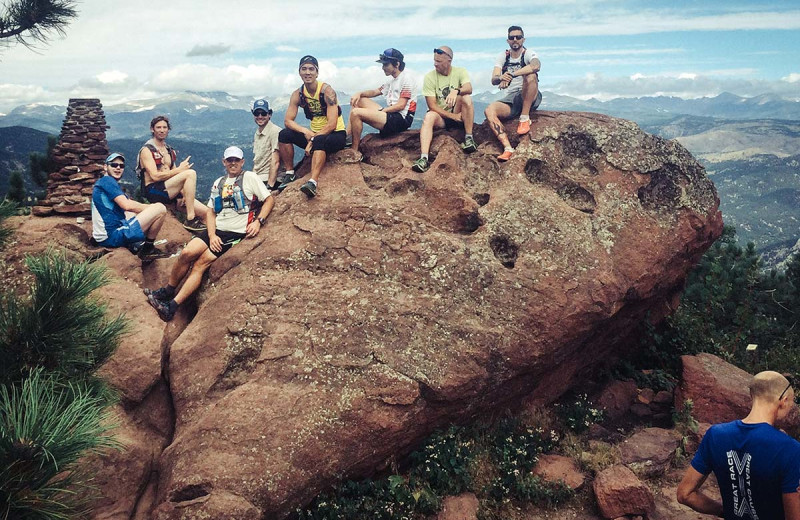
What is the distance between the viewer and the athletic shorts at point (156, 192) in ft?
37.0

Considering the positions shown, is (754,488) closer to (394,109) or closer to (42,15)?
(394,109)

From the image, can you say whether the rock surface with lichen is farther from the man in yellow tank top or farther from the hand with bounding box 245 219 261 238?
the man in yellow tank top

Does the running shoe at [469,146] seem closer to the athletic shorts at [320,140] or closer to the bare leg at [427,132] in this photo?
the bare leg at [427,132]

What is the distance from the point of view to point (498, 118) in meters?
11.6

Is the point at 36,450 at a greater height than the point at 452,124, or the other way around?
the point at 452,124

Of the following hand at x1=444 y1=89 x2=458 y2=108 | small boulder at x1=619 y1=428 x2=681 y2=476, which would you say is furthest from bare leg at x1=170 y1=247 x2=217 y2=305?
small boulder at x1=619 y1=428 x2=681 y2=476

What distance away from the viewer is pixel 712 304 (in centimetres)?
1662

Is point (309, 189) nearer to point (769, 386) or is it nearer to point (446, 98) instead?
point (446, 98)

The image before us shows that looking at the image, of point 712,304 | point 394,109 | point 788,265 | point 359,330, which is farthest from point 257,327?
point 788,265

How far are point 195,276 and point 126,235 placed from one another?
1748 mm

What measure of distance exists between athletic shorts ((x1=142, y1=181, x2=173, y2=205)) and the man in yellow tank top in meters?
2.61

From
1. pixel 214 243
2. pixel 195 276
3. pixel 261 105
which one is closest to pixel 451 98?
pixel 261 105

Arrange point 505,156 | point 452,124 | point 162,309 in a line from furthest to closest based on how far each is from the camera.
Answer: point 452,124, point 505,156, point 162,309

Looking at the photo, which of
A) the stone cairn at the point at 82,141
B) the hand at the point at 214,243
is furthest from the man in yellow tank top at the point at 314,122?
the stone cairn at the point at 82,141
